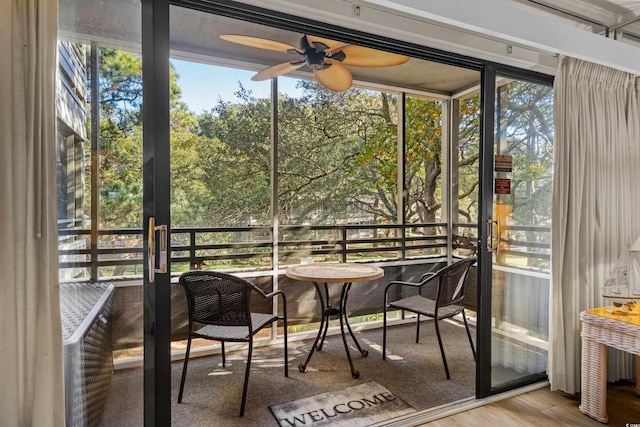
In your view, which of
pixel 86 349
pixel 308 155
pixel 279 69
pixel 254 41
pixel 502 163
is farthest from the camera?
pixel 308 155

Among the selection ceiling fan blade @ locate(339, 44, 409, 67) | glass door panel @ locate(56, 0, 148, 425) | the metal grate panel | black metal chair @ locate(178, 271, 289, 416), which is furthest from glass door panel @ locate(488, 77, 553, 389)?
the metal grate panel

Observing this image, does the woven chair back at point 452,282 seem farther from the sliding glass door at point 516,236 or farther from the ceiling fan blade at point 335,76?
the ceiling fan blade at point 335,76

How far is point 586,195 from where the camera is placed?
2520mm

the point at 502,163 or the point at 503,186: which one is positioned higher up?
the point at 502,163

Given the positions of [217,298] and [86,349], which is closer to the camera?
[86,349]

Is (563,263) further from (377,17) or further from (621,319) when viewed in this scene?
(377,17)

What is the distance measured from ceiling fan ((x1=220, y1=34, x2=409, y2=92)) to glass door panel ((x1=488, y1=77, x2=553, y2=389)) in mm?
817

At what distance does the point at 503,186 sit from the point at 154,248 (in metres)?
2.14

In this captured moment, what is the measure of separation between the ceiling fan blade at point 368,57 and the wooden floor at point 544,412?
223cm

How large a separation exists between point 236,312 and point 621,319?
2.25m

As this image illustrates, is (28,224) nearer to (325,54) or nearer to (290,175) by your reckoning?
(325,54)

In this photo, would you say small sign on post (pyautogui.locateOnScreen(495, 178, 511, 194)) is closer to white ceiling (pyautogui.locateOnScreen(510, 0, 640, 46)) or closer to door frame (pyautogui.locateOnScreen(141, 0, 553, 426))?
white ceiling (pyautogui.locateOnScreen(510, 0, 640, 46))

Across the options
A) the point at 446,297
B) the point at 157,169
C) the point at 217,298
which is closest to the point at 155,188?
the point at 157,169

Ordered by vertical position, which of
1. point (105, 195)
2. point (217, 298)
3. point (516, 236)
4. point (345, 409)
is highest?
point (105, 195)
